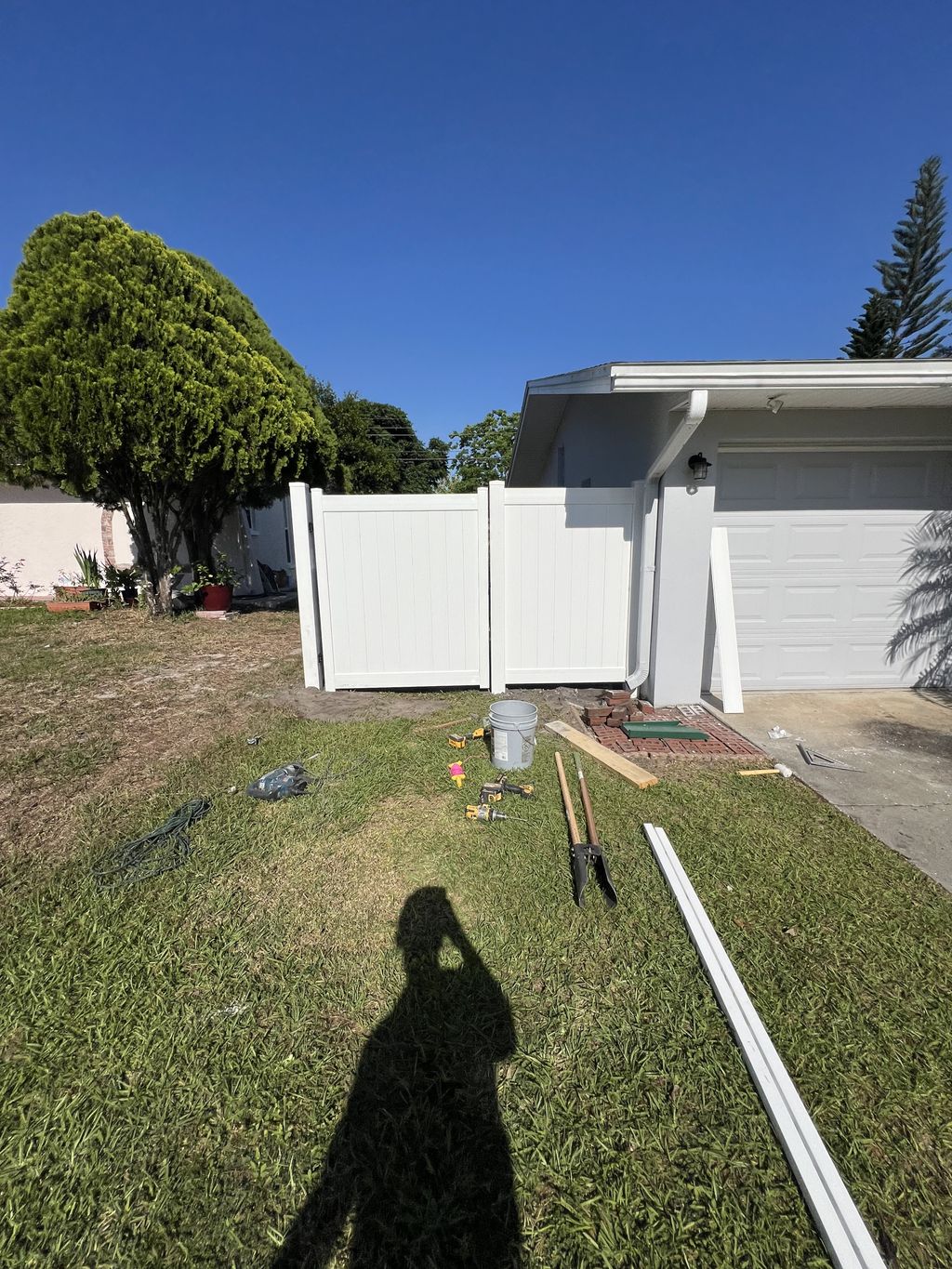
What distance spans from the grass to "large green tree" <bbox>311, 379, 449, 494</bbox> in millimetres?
13151

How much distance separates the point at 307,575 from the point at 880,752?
495cm

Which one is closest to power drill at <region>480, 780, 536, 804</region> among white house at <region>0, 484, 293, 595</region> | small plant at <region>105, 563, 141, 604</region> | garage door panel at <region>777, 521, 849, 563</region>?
garage door panel at <region>777, 521, 849, 563</region>

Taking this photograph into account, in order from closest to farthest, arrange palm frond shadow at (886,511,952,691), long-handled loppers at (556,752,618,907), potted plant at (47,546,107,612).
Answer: long-handled loppers at (556,752,618,907) → palm frond shadow at (886,511,952,691) → potted plant at (47,546,107,612)

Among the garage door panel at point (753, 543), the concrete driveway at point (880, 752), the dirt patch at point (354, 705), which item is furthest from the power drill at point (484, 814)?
the garage door panel at point (753, 543)

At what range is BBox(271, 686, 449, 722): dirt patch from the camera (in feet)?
16.8

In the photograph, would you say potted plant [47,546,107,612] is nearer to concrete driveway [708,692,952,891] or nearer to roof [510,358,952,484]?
roof [510,358,952,484]

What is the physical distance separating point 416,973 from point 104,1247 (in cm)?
109

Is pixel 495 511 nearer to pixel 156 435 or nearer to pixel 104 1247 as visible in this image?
pixel 104 1247

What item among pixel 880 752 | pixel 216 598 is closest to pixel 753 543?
pixel 880 752

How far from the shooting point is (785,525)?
206 inches

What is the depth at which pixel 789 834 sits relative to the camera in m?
3.09

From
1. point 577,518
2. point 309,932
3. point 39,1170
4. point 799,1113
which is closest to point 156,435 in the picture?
point 577,518

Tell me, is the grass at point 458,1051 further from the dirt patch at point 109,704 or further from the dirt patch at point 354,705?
the dirt patch at point 354,705

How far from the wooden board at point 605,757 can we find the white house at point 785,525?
1.11m
